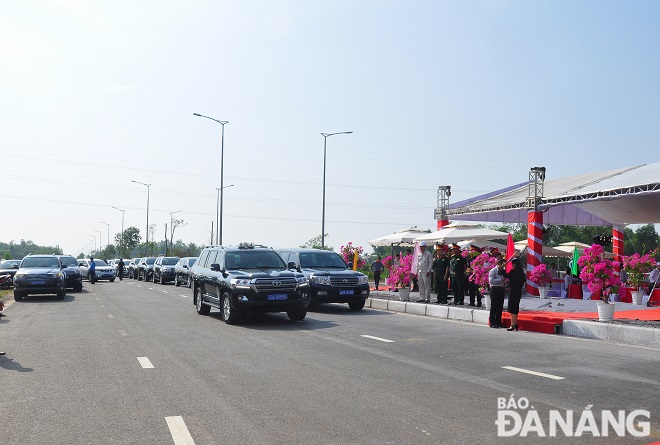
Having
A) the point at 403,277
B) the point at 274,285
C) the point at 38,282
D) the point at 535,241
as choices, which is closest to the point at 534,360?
the point at 274,285

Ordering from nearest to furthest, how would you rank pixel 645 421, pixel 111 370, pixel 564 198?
pixel 645 421, pixel 111 370, pixel 564 198

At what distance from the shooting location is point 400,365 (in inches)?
408

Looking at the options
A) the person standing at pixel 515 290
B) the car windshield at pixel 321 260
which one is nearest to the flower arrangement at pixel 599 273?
the person standing at pixel 515 290

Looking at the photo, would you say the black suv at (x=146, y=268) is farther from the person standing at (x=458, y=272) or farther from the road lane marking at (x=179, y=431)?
the road lane marking at (x=179, y=431)

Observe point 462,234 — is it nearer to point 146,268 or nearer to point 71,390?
point 71,390

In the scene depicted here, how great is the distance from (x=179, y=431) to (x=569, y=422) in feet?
12.4

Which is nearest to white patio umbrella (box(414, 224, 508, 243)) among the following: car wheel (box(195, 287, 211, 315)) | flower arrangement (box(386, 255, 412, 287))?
flower arrangement (box(386, 255, 412, 287))

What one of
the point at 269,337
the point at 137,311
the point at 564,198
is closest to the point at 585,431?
the point at 269,337

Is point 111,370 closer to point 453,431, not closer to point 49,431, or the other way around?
point 49,431

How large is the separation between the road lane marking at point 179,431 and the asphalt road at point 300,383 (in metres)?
0.03

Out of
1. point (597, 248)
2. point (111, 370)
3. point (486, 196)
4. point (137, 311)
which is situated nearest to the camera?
point (111, 370)

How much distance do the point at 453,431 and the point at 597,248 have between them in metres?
11.6

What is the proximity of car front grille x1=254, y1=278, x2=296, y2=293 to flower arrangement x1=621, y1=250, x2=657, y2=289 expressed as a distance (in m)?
11.8

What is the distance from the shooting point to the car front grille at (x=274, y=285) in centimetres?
1645
